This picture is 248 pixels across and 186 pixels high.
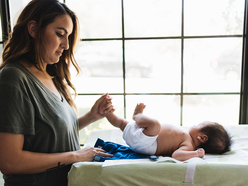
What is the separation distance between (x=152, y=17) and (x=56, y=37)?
4.51 ft

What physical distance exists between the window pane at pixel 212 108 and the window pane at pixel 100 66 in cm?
79

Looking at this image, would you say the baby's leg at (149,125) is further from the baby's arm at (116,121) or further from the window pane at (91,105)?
the window pane at (91,105)

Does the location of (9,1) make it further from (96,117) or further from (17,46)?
(96,117)

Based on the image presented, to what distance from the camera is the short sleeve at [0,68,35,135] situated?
36.2 inches

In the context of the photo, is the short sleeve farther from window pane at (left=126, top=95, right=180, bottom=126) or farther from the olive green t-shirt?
window pane at (left=126, top=95, right=180, bottom=126)

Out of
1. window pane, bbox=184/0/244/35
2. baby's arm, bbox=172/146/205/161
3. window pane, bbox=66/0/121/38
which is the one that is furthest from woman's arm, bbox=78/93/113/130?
window pane, bbox=184/0/244/35

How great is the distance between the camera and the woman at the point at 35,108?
3.09 feet

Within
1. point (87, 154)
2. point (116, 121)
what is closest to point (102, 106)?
point (116, 121)

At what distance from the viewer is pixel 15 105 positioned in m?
0.94

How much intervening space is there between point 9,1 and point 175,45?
5.89ft

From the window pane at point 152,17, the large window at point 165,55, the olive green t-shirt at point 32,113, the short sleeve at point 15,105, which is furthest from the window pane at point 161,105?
the short sleeve at point 15,105

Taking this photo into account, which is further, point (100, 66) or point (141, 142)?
point (100, 66)

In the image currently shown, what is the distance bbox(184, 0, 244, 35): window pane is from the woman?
1.42 metres

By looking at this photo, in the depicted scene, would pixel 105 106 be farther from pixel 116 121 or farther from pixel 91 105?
pixel 91 105
